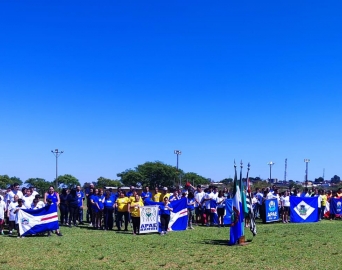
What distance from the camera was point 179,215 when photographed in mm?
18266

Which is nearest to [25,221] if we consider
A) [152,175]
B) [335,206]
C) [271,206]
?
[271,206]

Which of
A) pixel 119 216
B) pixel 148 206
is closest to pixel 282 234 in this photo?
pixel 148 206

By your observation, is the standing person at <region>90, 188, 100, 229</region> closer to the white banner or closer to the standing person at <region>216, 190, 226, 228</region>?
the white banner

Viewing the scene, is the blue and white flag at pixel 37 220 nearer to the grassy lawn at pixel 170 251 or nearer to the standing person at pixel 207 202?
the grassy lawn at pixel 170 251

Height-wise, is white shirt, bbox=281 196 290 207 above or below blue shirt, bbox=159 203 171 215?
below

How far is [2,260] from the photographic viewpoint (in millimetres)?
11055

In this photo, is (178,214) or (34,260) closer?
(34,260)

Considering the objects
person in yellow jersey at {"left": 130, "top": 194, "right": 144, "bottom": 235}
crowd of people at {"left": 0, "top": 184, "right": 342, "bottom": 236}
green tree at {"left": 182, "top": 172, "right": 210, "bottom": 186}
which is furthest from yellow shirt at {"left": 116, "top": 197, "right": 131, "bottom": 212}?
green tree at {"left": 182, "top": 172, "right": 210, "bottom": 186}

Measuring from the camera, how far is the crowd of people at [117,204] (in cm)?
1680

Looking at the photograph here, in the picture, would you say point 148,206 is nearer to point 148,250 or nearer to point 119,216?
point 119,216

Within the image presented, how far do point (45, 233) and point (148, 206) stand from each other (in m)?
4.14

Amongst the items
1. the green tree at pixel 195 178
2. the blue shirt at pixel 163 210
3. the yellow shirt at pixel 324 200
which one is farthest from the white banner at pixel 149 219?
the green tree at pixel 195 178

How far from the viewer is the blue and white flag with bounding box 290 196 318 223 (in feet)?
72.5

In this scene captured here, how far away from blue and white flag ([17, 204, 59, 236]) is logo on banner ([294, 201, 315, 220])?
1266cm
